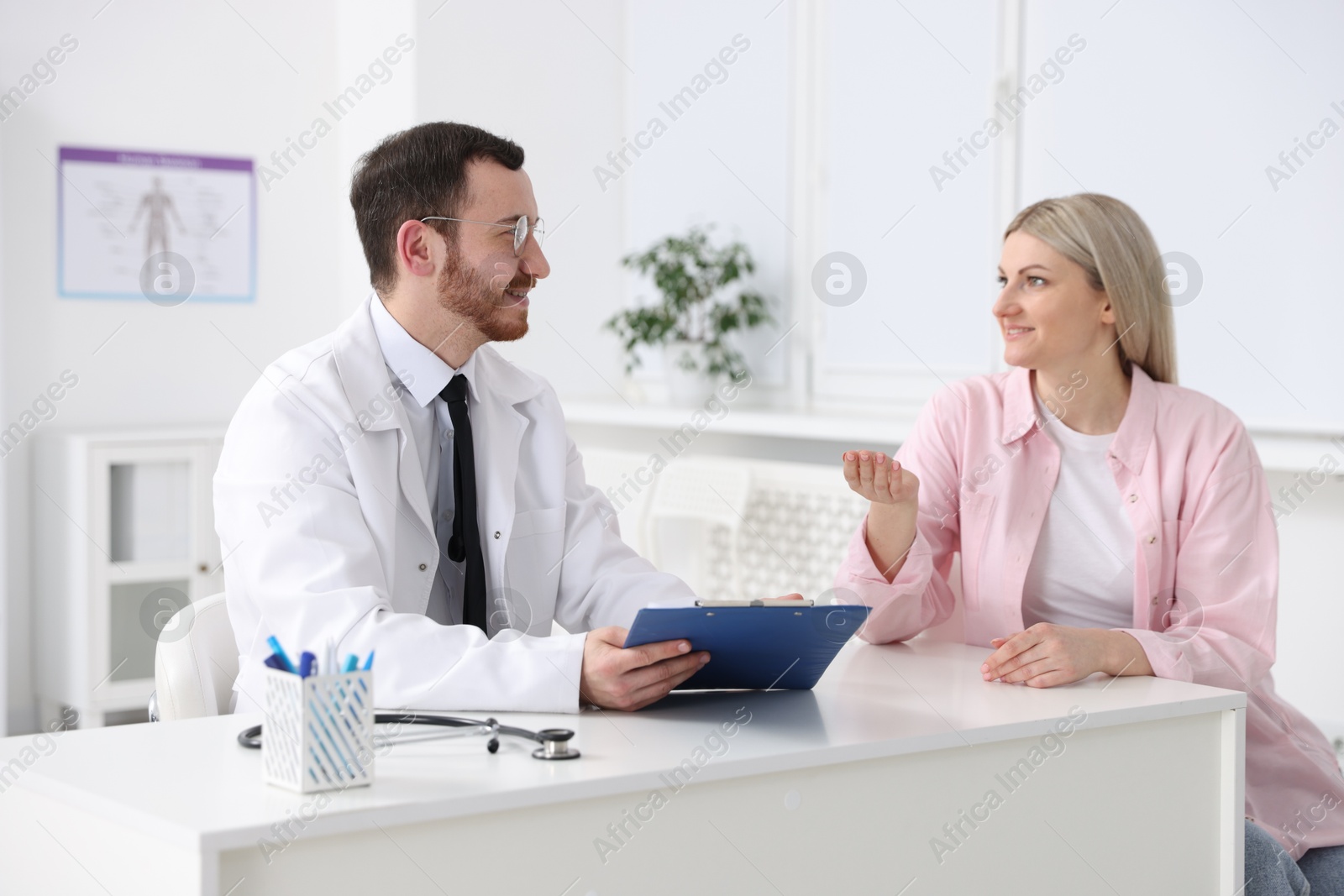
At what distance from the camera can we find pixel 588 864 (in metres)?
1.24

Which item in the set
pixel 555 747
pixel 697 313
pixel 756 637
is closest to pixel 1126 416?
pixel 756 637

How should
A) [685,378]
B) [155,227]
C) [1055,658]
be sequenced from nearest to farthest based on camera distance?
[1055,658] < [685,378] < [155,227]

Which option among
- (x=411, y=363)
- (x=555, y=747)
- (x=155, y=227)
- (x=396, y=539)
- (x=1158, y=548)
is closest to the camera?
(x=555, y=747)

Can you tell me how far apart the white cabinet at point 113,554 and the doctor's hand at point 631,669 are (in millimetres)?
2992

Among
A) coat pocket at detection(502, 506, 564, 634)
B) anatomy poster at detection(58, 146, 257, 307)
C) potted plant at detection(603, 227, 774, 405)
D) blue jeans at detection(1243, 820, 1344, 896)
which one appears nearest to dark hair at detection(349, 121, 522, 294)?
coat pocket at detection(502, 506, 564, 634)

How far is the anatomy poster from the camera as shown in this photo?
14.6 ft

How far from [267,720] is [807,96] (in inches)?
134

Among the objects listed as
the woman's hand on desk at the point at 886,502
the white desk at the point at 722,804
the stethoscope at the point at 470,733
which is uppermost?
the woman's hand on desk at the point at 886,502

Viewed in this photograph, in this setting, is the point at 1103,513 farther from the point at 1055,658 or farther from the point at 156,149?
the point at 156,149

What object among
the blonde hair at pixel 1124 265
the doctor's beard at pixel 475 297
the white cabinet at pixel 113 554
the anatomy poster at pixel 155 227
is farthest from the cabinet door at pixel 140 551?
the blonde hair at pixel 1124 265

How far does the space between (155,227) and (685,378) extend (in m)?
1.88

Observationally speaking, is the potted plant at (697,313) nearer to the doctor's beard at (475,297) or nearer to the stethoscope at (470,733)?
the doctor's beard at (475,297)

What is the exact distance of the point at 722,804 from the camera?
1311 millimetres

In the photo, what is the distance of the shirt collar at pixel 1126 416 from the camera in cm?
211
